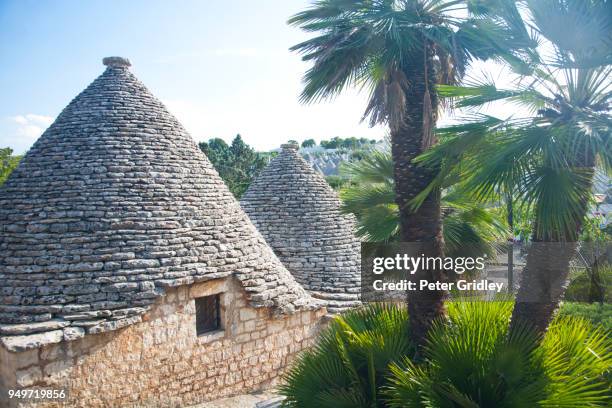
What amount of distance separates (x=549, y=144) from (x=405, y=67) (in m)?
2.46

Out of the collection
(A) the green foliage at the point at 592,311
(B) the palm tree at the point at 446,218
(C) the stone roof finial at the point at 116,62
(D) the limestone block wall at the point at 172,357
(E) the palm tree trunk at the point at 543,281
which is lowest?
(D) the limestone block wall at the point at 172,357

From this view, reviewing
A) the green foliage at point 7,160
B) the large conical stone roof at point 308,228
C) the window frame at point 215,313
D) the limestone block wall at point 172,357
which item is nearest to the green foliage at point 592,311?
the large conical stone roof at point 308,228

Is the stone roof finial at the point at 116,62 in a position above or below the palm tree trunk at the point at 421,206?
above

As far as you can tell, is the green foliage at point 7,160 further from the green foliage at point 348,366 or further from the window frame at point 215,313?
the green foliage at point 348,366

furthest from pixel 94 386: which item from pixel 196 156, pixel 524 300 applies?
pixel 524 300

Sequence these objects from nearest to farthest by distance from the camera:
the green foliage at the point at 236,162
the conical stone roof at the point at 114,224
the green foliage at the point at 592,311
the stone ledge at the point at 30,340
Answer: the stone ledge at the point at 30,340
the conical stone roof at the point at 114,224
the green foliage at the point at 592,311
the green foliage at the point at 236,162

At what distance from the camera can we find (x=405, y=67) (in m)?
5.86

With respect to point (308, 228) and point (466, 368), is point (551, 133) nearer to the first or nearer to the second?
point (466, 368)

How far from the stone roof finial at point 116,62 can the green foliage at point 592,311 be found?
29.1 ft

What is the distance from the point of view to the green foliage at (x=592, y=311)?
297 inches

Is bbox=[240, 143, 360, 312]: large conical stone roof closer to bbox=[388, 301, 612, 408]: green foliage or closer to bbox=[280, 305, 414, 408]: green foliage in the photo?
bbox=[280, 305, 414, 408]: green foliage

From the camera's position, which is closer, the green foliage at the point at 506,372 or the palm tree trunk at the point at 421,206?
the green foliage at the point at 506,372

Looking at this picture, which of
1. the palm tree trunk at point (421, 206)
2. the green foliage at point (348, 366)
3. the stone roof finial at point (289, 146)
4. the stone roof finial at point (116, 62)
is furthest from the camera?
the stone roof finial at point (289, 146)

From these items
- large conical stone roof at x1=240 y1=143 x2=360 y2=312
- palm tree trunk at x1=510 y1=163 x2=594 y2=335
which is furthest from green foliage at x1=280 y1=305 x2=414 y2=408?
large conical stone roof at x1=240 y1=143 x2=360 y2=312
